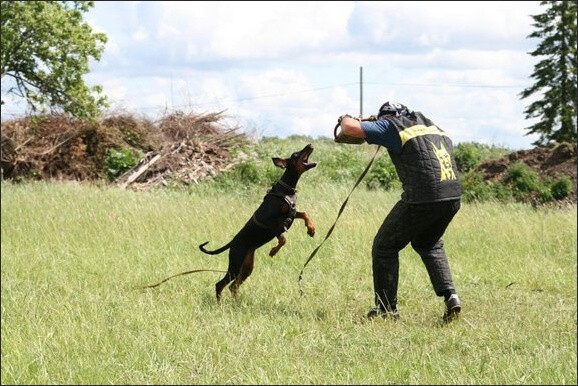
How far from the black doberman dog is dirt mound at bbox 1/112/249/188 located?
530 inches

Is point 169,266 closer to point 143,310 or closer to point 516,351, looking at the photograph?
point 143,310

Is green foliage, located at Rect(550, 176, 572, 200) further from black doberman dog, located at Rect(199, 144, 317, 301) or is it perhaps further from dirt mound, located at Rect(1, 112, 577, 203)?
black doberman dog, located at Rect(199, 144, 317, 301)

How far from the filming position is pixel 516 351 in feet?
20.1

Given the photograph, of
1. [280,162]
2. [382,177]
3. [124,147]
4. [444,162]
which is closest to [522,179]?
[382,177]

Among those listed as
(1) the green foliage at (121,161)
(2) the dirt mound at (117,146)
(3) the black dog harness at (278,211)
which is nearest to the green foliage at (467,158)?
(2) the dirt mound at (117,146)

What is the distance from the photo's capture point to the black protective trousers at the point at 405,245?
23.9 ft

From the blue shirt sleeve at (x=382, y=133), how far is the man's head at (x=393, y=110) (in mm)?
208

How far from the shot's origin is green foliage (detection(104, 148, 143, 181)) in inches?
861

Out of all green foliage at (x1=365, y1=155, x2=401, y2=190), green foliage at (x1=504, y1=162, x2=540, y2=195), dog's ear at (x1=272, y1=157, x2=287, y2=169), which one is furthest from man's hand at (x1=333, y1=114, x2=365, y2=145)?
green foliage at (x1=365, y1=155, x2=401, y2=190)

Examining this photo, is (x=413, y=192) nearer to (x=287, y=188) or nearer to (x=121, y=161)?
(x=287, y=188)

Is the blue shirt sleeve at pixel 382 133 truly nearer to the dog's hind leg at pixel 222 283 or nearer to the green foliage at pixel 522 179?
the dog's hind leg at pixel 222 283

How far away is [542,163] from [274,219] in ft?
43.8

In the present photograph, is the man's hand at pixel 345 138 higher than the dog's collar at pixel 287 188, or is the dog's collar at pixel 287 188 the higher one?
the man's hand at pixel 345 138

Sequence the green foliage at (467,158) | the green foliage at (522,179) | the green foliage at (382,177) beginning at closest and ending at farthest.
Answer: the green foliage at (522,179)
the green foliage at (382,177)
the green foliage at (467,158)
